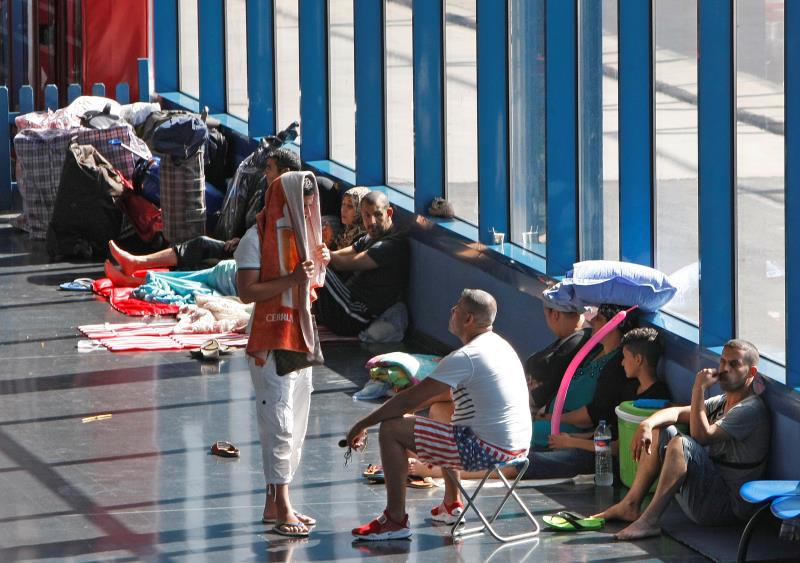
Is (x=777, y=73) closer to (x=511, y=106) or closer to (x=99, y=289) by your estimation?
(x=511, y=106)

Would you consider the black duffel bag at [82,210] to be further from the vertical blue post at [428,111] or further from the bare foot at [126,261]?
the vertical blue post at [428,111]

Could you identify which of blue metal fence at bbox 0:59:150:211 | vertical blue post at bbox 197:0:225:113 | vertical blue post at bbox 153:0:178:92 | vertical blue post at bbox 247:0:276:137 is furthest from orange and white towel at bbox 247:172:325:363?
vertical blue post at bbox 153:0:178:92

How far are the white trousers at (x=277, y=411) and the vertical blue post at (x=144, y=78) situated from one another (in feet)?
32.7

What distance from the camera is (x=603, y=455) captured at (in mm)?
8266

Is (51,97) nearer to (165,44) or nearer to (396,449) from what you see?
(165,44)

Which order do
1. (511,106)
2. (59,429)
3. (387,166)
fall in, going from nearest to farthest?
(59,429)
(511,106)
(387,166)

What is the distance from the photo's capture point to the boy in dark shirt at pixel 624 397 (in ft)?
27.5

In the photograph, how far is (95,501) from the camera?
796cm

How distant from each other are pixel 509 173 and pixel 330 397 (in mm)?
2021

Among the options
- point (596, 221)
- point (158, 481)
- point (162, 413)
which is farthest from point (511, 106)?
point (158, 481)

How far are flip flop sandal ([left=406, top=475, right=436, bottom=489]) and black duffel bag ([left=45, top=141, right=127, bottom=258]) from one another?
668 centimetres

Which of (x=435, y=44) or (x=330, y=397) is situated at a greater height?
(x=435, y=44)

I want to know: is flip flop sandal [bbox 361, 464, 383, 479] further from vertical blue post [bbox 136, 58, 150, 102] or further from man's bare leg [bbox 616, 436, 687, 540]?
vertical blue post [bbox 136, 58, 150, 102]

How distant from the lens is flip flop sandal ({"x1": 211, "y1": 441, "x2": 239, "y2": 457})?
8.73 meters
